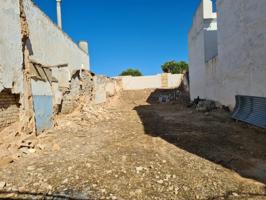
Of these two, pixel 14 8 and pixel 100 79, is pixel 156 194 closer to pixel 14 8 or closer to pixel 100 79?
pixel 14 8

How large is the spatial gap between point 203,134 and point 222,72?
5222 millimetres

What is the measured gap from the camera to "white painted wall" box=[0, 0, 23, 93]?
235 inches

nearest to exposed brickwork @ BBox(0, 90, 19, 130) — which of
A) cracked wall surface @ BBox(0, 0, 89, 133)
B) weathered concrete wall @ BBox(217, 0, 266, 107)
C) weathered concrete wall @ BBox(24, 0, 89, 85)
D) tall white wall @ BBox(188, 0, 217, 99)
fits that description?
cracked wall surface @ BBox(0, 0, 89, 133)

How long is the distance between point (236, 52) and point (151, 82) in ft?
68.6

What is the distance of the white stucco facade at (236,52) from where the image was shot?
7.77 metres

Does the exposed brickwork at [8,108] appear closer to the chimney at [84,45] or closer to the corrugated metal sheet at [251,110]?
the corrugated metal sheet at [251,110]

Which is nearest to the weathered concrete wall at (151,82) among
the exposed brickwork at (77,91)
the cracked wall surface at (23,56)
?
the exposed brickwork at (77,91)

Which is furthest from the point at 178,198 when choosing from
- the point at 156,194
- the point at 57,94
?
the point at 57,94

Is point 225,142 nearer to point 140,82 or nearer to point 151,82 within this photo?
point 151,82

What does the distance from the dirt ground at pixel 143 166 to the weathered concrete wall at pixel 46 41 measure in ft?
11.8

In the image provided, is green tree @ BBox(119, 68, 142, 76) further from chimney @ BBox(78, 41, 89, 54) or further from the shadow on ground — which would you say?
the shadow on ground

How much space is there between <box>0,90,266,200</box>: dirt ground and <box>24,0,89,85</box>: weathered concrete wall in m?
3.61

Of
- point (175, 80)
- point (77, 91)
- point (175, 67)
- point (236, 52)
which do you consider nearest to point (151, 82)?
point (175, 80)

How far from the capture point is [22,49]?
22.8 ft
